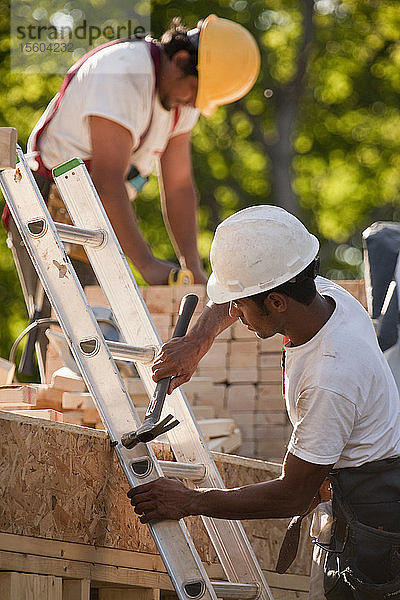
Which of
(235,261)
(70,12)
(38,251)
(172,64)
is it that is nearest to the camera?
(235,261)

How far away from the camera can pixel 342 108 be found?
23.6 m

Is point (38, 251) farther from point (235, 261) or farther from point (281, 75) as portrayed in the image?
point (281, 75)

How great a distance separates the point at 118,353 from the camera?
444cm

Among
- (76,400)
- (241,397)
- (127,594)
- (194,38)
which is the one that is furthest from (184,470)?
(194,38)

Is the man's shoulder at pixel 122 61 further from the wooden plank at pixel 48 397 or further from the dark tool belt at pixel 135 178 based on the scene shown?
the wooden plank at pixel 48 397

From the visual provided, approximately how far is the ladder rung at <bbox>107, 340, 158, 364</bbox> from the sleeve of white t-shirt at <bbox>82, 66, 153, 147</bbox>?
240 cm

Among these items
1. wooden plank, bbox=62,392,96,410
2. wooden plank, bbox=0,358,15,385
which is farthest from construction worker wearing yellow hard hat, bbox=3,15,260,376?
wooden plank, bbox=62,392,96,410

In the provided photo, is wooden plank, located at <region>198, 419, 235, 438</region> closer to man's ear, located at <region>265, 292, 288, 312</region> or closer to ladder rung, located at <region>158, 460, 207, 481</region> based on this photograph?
ladder rung, located at <region>158, 460, 207, 481</region>

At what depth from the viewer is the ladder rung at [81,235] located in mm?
4438

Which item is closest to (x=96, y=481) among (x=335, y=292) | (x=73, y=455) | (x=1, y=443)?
(x=73, y=455)

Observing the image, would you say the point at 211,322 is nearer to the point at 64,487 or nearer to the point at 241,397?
the point at 64,487

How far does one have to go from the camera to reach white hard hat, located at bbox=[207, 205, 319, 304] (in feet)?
12.5

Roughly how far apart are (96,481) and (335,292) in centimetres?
121

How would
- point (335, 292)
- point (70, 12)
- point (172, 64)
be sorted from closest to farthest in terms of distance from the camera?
1. point (335, 292)
2. point (172, 64)
3. point (70, 12)
